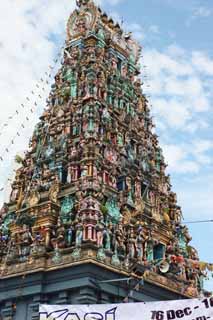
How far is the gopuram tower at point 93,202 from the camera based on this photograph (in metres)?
27.9

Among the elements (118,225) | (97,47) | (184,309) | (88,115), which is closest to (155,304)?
(184,309)

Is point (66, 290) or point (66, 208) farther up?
point (66, 208)

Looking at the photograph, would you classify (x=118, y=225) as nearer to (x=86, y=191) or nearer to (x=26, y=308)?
(x=86, y=191)

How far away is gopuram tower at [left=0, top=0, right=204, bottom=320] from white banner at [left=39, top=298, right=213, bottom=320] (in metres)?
15.0

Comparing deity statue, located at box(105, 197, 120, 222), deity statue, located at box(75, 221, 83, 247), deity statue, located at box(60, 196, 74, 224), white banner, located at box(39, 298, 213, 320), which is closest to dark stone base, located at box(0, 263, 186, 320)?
deity statue, located at box(75, 221, 83, 247)

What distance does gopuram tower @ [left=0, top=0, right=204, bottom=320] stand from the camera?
27938 mm

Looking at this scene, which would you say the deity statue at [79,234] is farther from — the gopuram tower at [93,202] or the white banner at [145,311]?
the white banner at [145,311]

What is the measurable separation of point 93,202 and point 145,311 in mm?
18314

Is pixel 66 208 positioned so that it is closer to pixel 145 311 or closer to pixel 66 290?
pixel 66 290

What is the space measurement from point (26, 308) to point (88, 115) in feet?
42.6

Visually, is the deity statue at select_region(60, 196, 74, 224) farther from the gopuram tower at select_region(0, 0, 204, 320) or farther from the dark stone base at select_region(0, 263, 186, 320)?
the dark stone base at select_region(0, 263, 186, 320)

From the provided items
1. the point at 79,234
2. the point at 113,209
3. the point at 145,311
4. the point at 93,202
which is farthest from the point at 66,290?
the point at 145,311

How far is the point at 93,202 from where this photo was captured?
29.2 m

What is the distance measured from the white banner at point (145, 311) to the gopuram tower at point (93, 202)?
15.0 metres
